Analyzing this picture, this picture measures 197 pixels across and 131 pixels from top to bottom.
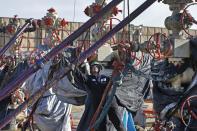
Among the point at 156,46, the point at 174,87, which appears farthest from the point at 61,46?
the point at 156,46

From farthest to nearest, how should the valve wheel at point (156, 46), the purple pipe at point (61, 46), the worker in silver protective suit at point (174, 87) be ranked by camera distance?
the valve wheel at point (156, 46), the worker in silver protective suit at point (174, 87), the purple pipe at point (61, 46)

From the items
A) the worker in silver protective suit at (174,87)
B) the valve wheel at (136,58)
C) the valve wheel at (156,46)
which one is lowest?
the worker in silver protective suit at (174,87)

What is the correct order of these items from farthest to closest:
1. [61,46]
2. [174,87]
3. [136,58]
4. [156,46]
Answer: [136,58] → [156,46] → [174,87] → [61,46]

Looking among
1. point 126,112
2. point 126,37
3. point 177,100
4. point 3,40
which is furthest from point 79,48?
point 3,40

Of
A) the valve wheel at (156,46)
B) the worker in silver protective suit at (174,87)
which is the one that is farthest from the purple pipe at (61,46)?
the valve wheel at (156,46)

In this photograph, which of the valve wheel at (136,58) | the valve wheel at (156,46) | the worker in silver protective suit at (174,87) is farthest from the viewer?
the valve wheel at (136,58)

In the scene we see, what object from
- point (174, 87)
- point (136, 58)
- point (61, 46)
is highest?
point (61, 46)

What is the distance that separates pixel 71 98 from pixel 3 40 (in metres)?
5.76

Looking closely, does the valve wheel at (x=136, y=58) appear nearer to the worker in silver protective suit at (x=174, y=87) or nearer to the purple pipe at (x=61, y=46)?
the worker in silver protective suit at (x=174, y=87)

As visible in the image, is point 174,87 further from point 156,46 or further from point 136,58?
point 136,58

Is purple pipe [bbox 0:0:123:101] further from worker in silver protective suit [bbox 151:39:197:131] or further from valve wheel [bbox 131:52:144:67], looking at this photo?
valve wheel [bbox 131:52:144:67]

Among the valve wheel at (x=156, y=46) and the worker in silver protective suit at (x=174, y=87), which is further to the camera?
the valve wheel at (x=156, y=46)

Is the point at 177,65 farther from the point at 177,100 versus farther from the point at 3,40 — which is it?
the point at 3,40

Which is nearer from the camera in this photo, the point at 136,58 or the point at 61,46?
the point at 61,46
